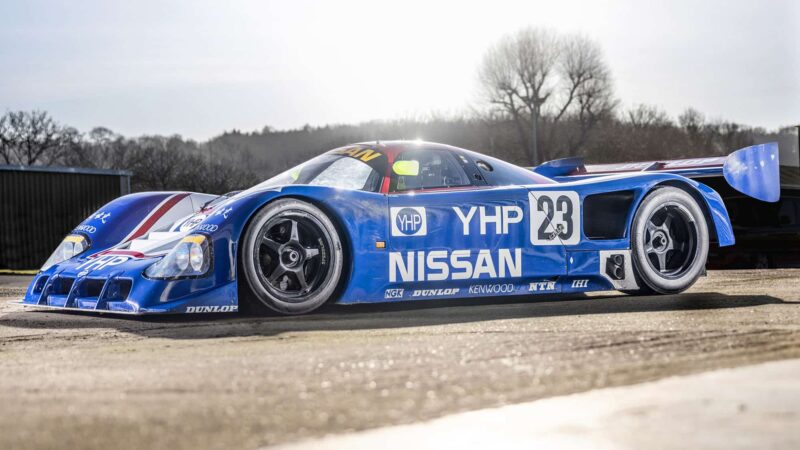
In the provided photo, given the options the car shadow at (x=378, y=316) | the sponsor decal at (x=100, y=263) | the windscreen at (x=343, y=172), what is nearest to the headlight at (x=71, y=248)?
the car shadow at (x=378, y=316)

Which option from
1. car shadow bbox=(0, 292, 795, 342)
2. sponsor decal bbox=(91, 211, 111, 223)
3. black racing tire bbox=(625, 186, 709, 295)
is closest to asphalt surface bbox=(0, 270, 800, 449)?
car shadow bbox=(0, 292, 795, 342)

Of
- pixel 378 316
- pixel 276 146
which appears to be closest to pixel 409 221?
pixel 378 316

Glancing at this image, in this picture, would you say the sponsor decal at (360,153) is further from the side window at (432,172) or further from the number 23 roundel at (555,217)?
the number 23 roundel at (555,217)

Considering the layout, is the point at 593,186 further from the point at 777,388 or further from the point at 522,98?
the point at 522,98

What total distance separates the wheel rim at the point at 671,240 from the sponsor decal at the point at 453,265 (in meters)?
1.30

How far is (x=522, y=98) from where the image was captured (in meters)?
81.2

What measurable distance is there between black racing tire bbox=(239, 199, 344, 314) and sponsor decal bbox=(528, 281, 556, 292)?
1.48m

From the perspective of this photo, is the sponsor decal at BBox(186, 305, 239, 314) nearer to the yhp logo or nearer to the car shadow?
the car shadow

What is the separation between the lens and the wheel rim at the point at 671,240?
7918 millimetres

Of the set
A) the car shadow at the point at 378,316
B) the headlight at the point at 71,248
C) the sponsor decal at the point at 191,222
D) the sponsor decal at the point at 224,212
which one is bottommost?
the car shadow at the point at 378,316

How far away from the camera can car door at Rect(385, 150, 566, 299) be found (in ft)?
22.7

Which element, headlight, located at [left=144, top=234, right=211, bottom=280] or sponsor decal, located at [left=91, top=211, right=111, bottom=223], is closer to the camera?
headlight, located at [left=144, top=234, right=211, bottom=280]

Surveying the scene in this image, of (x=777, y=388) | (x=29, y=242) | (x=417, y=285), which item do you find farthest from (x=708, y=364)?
(x=29, y=242)

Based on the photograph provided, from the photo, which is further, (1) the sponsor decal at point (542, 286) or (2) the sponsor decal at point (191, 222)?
(1) the sponsor decal at point (542, 286)
